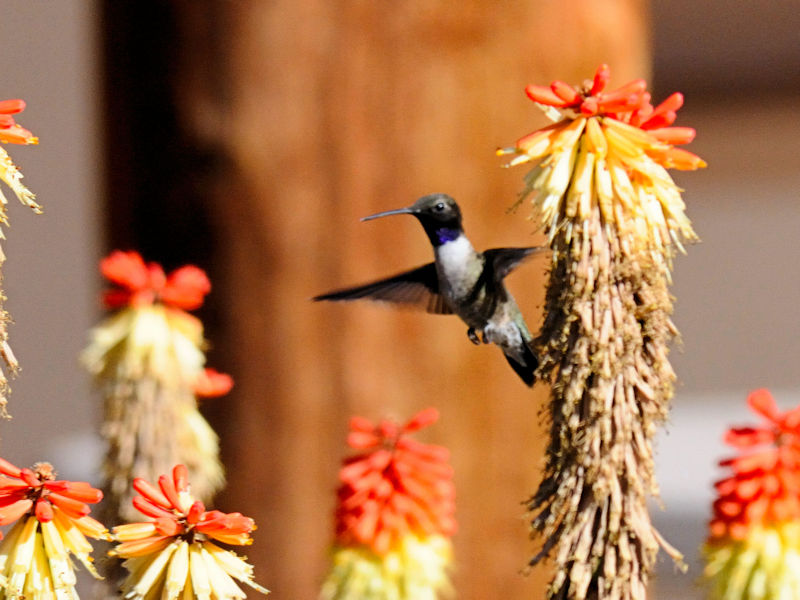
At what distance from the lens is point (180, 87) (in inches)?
64.7

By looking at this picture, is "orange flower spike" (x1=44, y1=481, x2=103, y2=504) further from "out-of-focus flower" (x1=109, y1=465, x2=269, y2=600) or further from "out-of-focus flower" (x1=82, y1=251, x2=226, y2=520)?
"out-of-focus flower" (x1=82, y1=251, x2=226, y2=520)

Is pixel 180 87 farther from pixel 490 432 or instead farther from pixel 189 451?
pixel 189 451

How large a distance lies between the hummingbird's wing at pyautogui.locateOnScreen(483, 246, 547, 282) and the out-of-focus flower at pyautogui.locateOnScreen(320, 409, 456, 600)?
0.12m

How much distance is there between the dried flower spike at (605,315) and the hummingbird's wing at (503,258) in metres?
0.12

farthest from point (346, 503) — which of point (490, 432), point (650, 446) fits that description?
point (490, 432)

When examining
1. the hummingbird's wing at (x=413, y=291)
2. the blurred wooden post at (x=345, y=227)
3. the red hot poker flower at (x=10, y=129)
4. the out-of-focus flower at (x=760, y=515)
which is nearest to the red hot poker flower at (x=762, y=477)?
the out-of-focus flower at (x=760, y=515)

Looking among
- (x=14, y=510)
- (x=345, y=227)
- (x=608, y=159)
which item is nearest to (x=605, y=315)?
(x=608, y=159)

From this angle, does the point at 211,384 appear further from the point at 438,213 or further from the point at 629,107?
the point at 629,107

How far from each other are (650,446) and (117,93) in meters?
1.11

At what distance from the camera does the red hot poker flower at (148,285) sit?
0.69m

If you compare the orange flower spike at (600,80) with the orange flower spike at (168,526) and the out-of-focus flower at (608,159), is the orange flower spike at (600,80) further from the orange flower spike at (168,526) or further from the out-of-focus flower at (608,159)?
the orange flower spike at (168,526)

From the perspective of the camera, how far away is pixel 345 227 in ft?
5.91

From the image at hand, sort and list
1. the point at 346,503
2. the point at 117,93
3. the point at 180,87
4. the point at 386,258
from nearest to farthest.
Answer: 1. the point at 346,503
2. the point at 117,93
3. the point at 180,87
4. the point at 386,258

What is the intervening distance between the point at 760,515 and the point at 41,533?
0.38 metres
